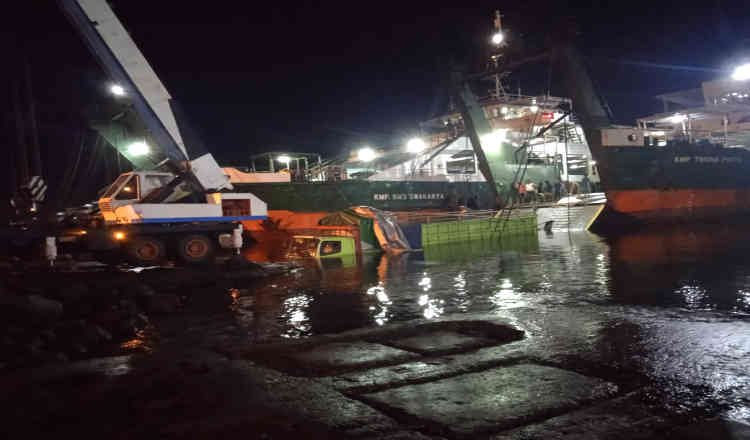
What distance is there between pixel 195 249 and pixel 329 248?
13.2 feet

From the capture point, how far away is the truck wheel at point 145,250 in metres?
13.3

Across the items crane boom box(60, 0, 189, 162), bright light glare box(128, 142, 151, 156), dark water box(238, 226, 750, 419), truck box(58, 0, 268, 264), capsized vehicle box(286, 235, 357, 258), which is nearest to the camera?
dark water box(238, 226, 750, 419)

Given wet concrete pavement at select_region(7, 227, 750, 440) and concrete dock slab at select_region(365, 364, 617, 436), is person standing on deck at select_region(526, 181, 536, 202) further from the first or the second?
concrete dock slab at select_region(365, 364, 617, 436)

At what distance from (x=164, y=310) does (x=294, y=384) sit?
4477 millimetres

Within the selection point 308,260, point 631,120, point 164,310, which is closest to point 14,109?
point 308,260

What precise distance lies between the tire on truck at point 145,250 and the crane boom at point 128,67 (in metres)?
2.29

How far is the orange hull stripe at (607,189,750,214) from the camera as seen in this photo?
83.2 feet

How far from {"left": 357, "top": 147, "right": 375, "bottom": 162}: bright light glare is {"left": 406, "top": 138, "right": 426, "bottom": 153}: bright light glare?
222 centimetres

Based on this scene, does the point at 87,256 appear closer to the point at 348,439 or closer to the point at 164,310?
the point at 164,310

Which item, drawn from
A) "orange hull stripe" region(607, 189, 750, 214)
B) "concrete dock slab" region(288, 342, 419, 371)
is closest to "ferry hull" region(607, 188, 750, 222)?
"orange hull stripe" region(607, 189, 750, 214)

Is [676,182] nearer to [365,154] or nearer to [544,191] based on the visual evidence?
[544,191]

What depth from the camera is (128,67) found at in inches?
529

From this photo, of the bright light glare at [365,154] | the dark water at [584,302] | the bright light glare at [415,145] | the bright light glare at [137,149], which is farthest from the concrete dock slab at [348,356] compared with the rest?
the bright light glare at [365,154]

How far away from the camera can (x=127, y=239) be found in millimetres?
13109
